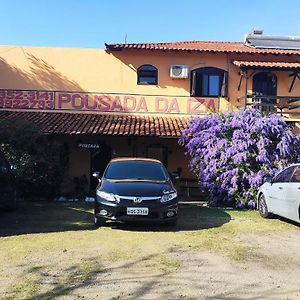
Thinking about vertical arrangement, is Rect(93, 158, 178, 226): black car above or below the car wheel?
above

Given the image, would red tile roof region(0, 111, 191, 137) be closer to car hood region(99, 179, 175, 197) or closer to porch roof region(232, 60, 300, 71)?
porch roof region(232, 60, 300, 71)

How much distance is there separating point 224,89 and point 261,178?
700 cm

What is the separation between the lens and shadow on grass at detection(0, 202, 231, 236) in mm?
9617

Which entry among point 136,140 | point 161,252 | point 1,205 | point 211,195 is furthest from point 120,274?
point 136,140

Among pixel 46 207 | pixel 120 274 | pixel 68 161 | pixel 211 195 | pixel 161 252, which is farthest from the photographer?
pixel 68 161

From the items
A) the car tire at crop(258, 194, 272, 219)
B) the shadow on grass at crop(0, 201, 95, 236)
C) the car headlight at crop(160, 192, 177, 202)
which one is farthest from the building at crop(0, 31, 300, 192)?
the car headlight at crop(160, 192, 177, 202)

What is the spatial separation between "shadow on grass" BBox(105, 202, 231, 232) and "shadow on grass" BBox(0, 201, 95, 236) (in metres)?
0.89

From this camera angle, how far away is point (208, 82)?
19922 mm

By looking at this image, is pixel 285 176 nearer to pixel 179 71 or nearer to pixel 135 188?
pixel 135 188

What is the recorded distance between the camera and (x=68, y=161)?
18.8m

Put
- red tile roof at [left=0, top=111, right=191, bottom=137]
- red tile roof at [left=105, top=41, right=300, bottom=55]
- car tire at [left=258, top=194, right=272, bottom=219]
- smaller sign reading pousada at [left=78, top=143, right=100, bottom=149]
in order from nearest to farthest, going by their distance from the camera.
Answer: car tire at [left=258, top=194, right=272, bottom=219]
red tile roof at [left=0, top=111, right=191, bottom=137]
smaller sign reading pousada at [left=78, top=143, right=100, bottom=149]
red tile roof at [left=105, top=41, right=300, bottom=55]

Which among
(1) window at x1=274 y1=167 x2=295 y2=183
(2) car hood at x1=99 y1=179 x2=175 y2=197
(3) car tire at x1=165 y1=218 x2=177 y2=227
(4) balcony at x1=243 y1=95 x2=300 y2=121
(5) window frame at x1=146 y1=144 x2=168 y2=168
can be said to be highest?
(4) balcony at x1=243 y1=95 x2=300 y2=121

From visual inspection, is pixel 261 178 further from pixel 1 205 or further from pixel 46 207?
pixel 1 205

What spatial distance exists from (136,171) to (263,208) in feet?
11.4
